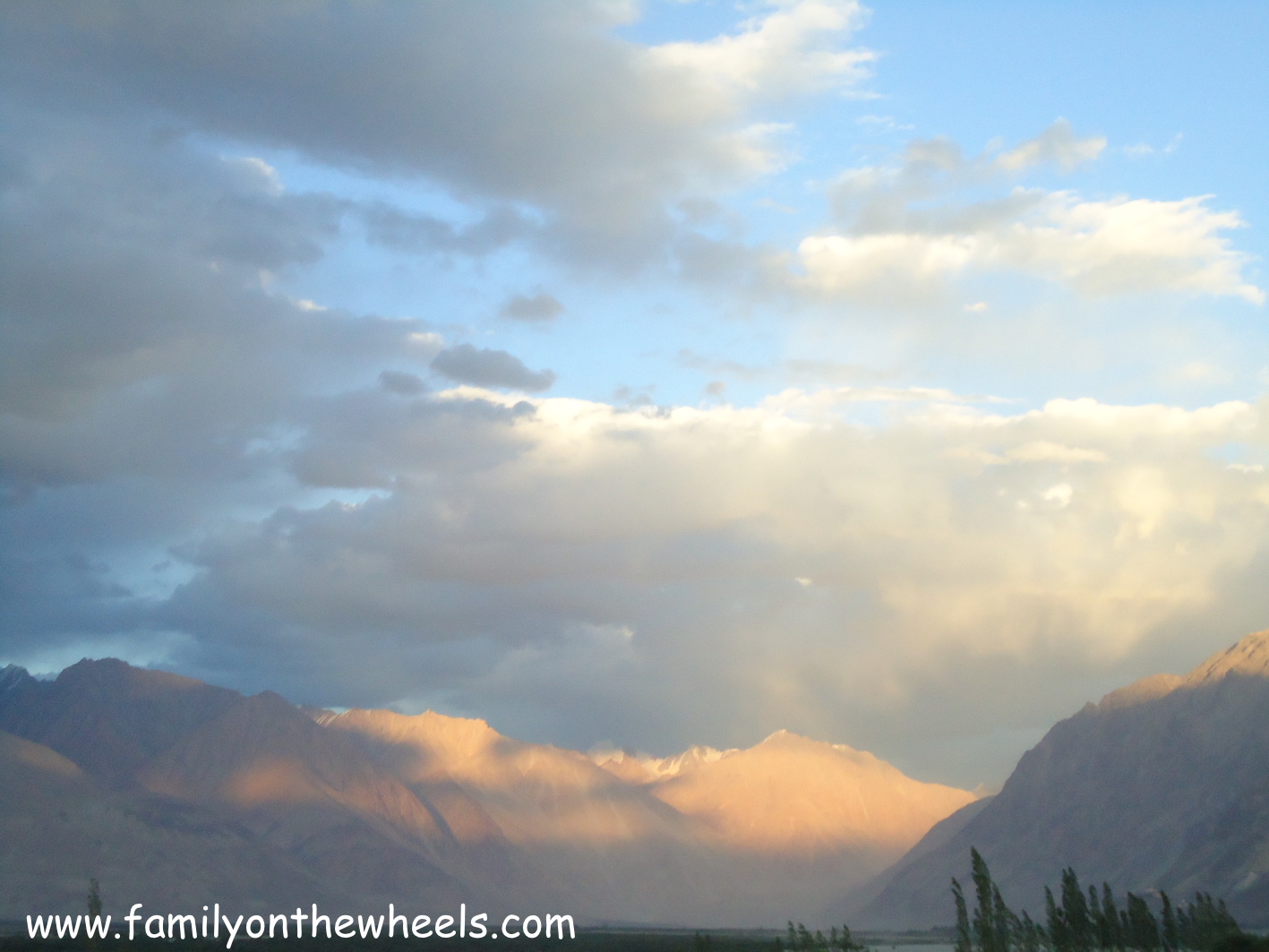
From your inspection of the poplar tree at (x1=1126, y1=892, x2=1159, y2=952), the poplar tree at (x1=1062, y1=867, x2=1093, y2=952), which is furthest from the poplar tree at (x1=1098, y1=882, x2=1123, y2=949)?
the poplar tree at (x1=1126, y1=892, x2=1159, y2=952)

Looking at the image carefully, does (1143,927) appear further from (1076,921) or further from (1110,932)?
(1076,921)

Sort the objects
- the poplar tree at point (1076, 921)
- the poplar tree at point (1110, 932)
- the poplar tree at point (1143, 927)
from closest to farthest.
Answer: the poplar tree at point (1076, 921) < the poplar tree at point (1110, 932) < the poplar tree at point (1143, 927)

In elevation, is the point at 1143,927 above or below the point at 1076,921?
below

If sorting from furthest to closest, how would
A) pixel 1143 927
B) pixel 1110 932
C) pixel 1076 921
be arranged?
pixel 1110 932, pixel 1143 927, pixel 1076 921

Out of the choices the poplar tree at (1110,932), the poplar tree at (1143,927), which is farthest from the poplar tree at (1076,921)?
the poplar tree at (1143,927)

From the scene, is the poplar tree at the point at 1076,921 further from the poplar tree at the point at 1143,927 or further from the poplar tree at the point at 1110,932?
the poplar tree at the point at 1143,927

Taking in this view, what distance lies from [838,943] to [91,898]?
109 m

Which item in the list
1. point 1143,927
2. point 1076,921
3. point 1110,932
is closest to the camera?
point 1076,921

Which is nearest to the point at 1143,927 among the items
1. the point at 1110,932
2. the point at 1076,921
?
the point at 1110,932

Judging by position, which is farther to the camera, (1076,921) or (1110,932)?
(1110,932)

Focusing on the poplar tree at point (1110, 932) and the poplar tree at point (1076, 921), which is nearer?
the poplar tree at point (1076, 921)

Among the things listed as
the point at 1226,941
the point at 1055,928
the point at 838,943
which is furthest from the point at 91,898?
the point at 1226,941

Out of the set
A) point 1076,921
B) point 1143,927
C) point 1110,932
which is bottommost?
point 1110,932

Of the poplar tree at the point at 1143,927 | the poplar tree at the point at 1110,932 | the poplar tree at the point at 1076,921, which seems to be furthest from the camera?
the poplar tree at the point at 1143,927
